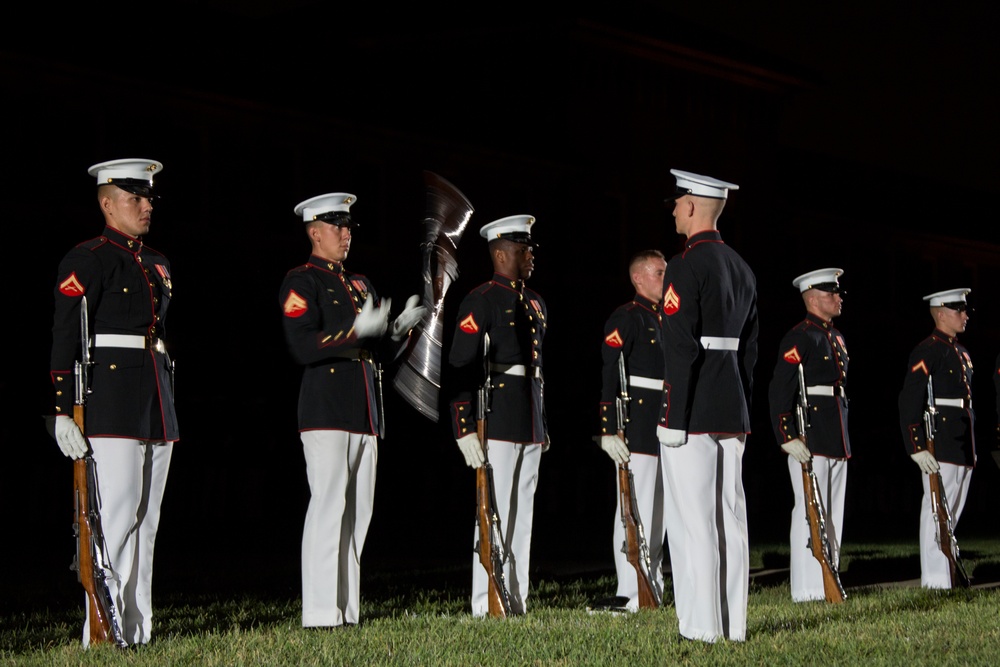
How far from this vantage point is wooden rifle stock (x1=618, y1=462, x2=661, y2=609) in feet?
30.3

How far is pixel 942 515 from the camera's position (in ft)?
36.4

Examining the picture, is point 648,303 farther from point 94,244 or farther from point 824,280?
point 94,244

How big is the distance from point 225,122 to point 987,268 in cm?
2388

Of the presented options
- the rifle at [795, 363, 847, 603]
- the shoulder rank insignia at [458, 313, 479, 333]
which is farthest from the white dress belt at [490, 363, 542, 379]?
the rifle at [795, 363, 847, 603]

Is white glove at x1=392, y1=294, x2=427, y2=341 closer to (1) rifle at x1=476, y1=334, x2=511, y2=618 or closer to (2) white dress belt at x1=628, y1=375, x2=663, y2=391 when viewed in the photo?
(1) rifle at x1=476, y1=334, x2=511, y2=618

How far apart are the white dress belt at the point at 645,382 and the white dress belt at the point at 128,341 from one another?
3443 mm

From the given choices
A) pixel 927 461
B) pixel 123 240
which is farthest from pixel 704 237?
pixel 927 461

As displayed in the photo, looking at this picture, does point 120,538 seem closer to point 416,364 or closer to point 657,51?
point 416,364

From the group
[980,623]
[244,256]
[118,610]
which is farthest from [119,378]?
[244,256]

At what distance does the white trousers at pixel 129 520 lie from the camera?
730 cm

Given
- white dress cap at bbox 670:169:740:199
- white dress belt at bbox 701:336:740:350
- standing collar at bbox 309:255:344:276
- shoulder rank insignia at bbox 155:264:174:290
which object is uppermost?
white dress cap at bbox 670:169:740:199

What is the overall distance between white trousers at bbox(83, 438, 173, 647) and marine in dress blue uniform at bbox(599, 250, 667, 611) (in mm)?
3163

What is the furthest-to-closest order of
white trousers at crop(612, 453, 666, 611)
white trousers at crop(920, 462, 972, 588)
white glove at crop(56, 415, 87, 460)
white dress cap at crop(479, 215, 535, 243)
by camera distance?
white trousers at crop(920, 462, 972, 588) → white trousers at crop(612, 453, 666, 611) → white dress cap at crop(479, 215, 535, 243) → white glove at crop(56, 415, 87, 460)

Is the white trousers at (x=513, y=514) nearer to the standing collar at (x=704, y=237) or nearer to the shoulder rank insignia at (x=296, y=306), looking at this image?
the shoulder rank insignia at (x=296, y=306)
